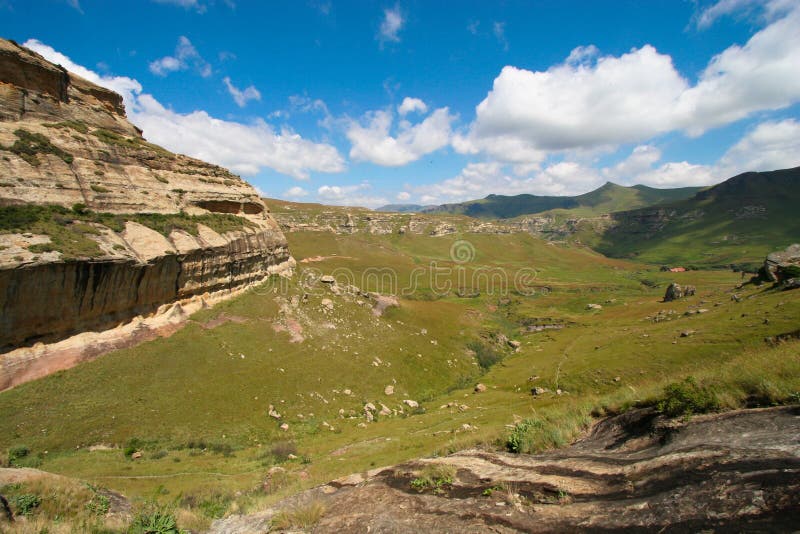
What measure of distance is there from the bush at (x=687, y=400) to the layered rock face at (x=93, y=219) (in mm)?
39821

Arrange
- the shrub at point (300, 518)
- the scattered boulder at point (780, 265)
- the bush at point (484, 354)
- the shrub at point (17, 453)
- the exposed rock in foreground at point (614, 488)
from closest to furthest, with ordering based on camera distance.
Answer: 1. the exposed rock in foreground at point (614, 488)
2. the shrub at point (300, 518)
3. the shrub at point (17, 453)
4. the scattered boulder at point (780, 265)
5. the bush at point (484, 354)

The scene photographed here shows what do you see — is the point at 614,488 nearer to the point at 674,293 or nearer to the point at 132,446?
the point at 132,446

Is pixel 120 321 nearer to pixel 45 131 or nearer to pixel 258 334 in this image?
pixel 258 334

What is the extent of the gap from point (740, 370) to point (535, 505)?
8477 mm

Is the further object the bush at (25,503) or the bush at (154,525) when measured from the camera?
the bush at (25,503)

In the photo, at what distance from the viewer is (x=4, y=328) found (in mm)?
25500

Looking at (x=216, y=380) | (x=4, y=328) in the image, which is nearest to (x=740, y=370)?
(x=216, y=380)

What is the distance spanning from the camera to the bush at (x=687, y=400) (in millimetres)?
9867

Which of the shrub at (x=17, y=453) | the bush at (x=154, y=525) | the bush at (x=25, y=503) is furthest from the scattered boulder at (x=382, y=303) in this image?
the bush at (x=25, y=503)

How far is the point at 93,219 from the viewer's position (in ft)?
112

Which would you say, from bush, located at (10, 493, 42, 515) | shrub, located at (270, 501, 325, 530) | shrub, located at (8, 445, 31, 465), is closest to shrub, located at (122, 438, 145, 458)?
shrub, located at (8, 445, 31, 465)

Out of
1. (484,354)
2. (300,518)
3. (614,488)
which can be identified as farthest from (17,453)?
(484,354)

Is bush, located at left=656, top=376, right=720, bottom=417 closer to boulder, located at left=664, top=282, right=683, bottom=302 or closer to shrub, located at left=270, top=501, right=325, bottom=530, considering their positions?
shrub, located at left=270, top=501, right=325, bottom=530

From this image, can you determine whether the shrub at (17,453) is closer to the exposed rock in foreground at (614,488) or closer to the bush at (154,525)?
the bush at (154,525)
